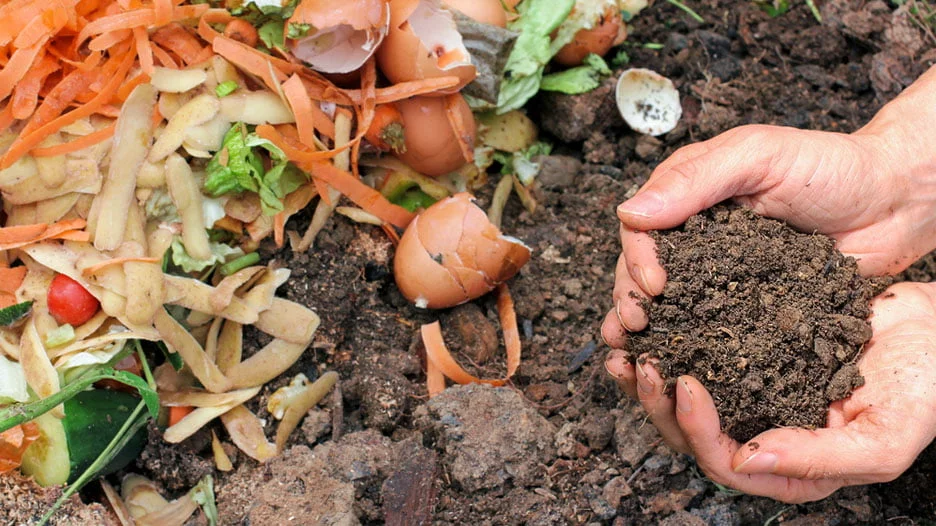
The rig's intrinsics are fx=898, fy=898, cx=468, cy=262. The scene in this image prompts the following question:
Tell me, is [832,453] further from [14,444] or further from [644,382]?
[14,444]

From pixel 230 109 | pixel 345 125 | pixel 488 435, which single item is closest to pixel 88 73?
pixel 230 109

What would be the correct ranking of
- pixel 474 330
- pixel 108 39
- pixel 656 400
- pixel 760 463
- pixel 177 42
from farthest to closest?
1. pixel 474 330
2. pixel 177 42
3. pixel 108 39
4. pixel 656 400
5. pixel 760 463

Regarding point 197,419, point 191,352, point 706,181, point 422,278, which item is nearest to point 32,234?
point 191,352

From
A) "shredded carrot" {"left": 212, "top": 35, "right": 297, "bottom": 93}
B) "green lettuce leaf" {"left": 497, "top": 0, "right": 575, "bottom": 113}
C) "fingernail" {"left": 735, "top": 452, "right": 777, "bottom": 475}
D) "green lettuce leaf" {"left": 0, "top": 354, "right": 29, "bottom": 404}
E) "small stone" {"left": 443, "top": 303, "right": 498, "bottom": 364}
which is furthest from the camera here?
"green lettuce leaf" {"left": 497, "top": 0, "right": 575, "bottom": 113}

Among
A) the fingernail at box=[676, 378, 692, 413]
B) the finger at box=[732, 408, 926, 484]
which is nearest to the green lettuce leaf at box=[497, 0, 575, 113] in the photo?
the fingernail at box=[676, 378, 692, 413]

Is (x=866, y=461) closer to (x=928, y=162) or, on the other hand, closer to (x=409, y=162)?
(x=928, y=162)

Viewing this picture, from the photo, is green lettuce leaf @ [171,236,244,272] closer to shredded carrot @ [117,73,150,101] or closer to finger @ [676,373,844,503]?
shredded carrot @ [117,73,150,101]
